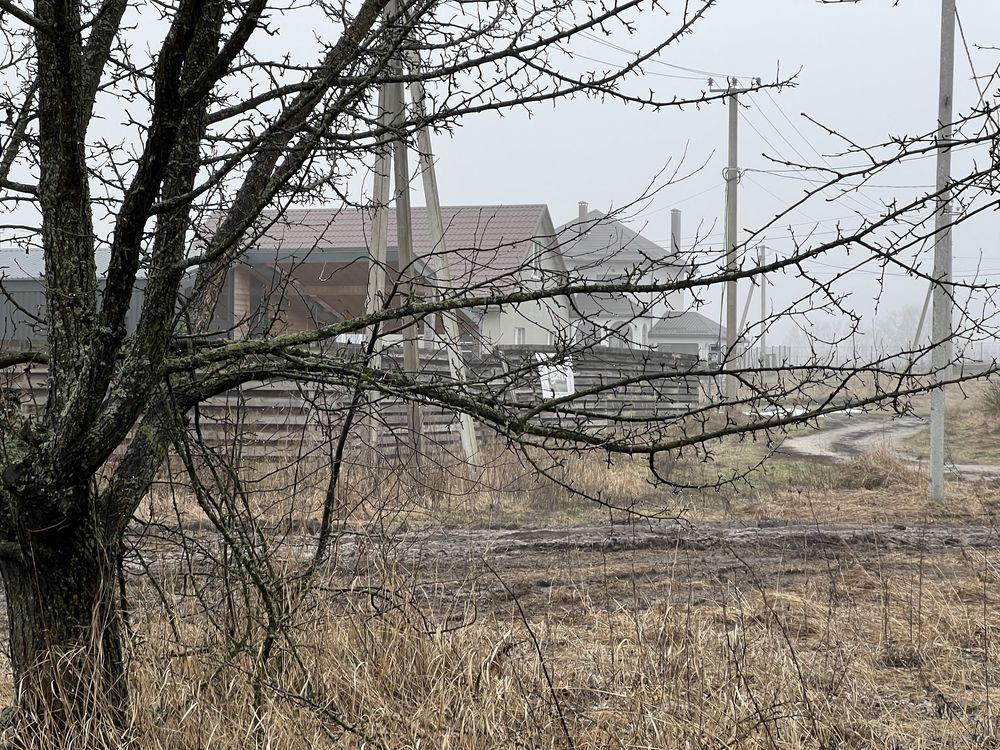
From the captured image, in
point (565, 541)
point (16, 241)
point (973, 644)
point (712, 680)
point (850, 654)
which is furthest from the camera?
point (565, 541)

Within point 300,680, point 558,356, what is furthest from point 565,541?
point 558,356

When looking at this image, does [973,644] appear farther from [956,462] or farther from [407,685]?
[956,462]

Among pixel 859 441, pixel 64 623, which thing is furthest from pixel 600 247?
pixel 859 441

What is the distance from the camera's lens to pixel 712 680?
14.2ft

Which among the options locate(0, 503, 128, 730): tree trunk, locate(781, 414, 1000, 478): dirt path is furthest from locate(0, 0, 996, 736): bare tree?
locate(781, 414, 1000, 478): dirt path

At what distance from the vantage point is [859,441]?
2238 cm

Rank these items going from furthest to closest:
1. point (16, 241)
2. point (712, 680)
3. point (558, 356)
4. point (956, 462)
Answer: point (956, 462)
point (712, 680)
point (16, 241)
point (558, 356)

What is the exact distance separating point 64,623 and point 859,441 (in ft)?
69.9

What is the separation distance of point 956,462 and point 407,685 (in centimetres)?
1546

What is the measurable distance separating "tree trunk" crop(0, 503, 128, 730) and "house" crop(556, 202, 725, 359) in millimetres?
1831

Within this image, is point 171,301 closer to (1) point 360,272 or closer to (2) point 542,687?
(2) point 542,687

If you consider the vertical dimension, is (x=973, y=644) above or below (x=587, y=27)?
below

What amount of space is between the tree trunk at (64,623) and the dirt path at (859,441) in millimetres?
13651

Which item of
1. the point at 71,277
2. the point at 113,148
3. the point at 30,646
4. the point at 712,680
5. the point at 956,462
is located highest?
the point at 113,148
